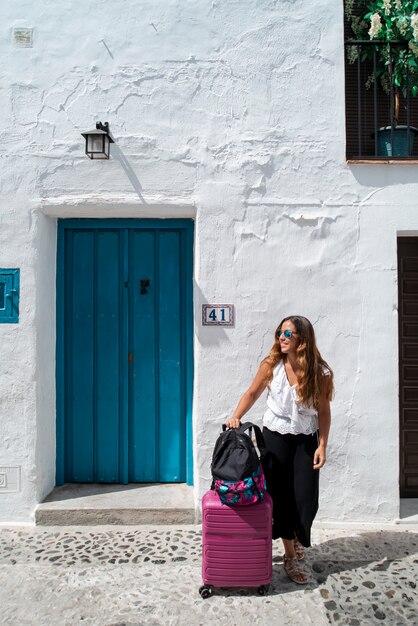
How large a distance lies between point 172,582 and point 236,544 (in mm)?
553

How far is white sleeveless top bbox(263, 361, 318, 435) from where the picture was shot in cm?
318

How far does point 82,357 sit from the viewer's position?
14.8 ft

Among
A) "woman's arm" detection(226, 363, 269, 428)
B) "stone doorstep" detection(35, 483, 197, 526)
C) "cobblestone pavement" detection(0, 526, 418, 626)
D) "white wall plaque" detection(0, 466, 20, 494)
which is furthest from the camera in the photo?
"white wall plaque" detection(0, 466, 20, 494)

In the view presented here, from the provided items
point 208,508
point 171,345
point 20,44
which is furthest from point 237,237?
point 20,44

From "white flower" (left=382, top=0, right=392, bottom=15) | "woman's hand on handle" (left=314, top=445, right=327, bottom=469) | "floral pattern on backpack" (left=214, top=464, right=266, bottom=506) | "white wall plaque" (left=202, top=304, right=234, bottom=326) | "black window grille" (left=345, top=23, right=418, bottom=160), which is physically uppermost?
"white flower" (left=382, top=0, right=392, bottom=15)

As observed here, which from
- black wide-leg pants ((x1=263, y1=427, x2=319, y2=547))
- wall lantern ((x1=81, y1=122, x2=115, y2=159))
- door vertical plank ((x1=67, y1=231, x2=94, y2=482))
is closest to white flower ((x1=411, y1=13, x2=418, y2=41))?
wall lantern ((x1=81, y1=122, x2=115, y2=159))

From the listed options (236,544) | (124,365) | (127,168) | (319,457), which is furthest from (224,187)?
(236,544)

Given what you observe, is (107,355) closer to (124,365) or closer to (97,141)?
(124,365)

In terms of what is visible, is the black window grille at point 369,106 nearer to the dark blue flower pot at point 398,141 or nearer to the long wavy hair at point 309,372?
the dark blue flower pot at point 398,141

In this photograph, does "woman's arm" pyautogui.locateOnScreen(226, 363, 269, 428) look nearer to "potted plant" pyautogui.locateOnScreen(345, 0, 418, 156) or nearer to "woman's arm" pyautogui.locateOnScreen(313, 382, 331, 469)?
"woman's arm" pyautogui.locateOnScreen(313, 382, 331, 469)

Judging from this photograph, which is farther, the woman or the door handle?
the door handle

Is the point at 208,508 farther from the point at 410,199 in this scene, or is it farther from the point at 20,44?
the point at 20,44

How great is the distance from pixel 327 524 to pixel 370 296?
1892 mm

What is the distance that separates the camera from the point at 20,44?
4.22 m
